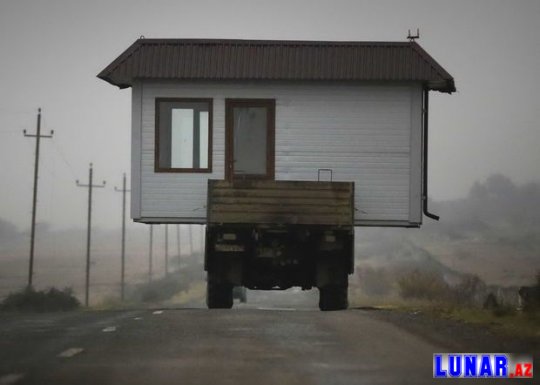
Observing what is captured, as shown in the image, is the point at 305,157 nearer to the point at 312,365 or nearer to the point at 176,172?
the point at 176,172

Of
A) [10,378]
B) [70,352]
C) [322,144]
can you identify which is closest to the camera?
[10,378]

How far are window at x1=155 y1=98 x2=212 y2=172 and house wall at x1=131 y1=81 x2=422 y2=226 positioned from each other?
0.52ft

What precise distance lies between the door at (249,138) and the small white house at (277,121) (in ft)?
0.07

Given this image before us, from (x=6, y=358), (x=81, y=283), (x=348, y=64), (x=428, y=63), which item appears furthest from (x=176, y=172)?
(x=81, y=283)

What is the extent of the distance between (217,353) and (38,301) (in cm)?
3439

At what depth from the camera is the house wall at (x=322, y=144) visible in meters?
22.6

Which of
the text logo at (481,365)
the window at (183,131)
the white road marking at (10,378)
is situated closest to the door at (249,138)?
the window at (183,131)

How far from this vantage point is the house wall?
22578 mm

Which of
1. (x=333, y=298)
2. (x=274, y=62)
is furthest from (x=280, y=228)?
(x=274, y=62)

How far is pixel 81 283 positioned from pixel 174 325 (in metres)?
98.3

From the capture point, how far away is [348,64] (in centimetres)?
2280

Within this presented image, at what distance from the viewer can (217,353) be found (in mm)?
11875

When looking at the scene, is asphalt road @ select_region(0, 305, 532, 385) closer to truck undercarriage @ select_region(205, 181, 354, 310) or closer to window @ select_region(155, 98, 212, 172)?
truck undercarriage @ select_region(205, 181, 354, 310)

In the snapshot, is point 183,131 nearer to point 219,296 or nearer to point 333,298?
point 219,296
